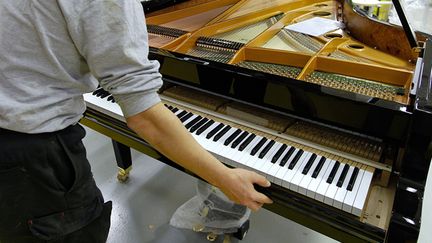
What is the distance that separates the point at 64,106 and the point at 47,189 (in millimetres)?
322

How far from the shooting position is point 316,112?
1446mm

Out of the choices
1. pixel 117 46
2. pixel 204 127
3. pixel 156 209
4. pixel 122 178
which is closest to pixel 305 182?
pixel 204 127

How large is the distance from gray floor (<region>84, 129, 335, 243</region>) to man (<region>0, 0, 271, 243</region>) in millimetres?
1141

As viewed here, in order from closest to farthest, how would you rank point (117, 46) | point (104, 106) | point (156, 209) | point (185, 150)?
point (117, 46)
point (185, 150)
point (104, 106)
point (156, 209)

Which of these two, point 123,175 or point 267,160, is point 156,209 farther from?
point 267,160

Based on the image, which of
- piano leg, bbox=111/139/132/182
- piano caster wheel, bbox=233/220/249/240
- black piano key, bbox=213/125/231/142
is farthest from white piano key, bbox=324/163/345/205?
piano leg, bbox=111/139/132/182

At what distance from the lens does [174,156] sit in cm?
101

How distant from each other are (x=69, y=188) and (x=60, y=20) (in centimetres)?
62

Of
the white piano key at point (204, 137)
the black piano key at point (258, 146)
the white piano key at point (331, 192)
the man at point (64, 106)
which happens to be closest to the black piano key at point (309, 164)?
the white piano key at point (331, 192)

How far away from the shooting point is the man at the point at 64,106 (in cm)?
82

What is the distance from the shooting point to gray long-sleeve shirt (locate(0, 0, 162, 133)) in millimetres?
807

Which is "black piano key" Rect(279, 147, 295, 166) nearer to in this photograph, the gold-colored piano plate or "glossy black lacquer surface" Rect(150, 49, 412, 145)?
"glossy black lacquer surface" Rect(150, 49, 412, 145)

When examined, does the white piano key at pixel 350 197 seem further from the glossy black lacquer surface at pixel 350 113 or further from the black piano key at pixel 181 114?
the black piano key at pixel 181 114

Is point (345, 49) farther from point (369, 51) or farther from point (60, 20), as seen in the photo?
point (60, 20)
